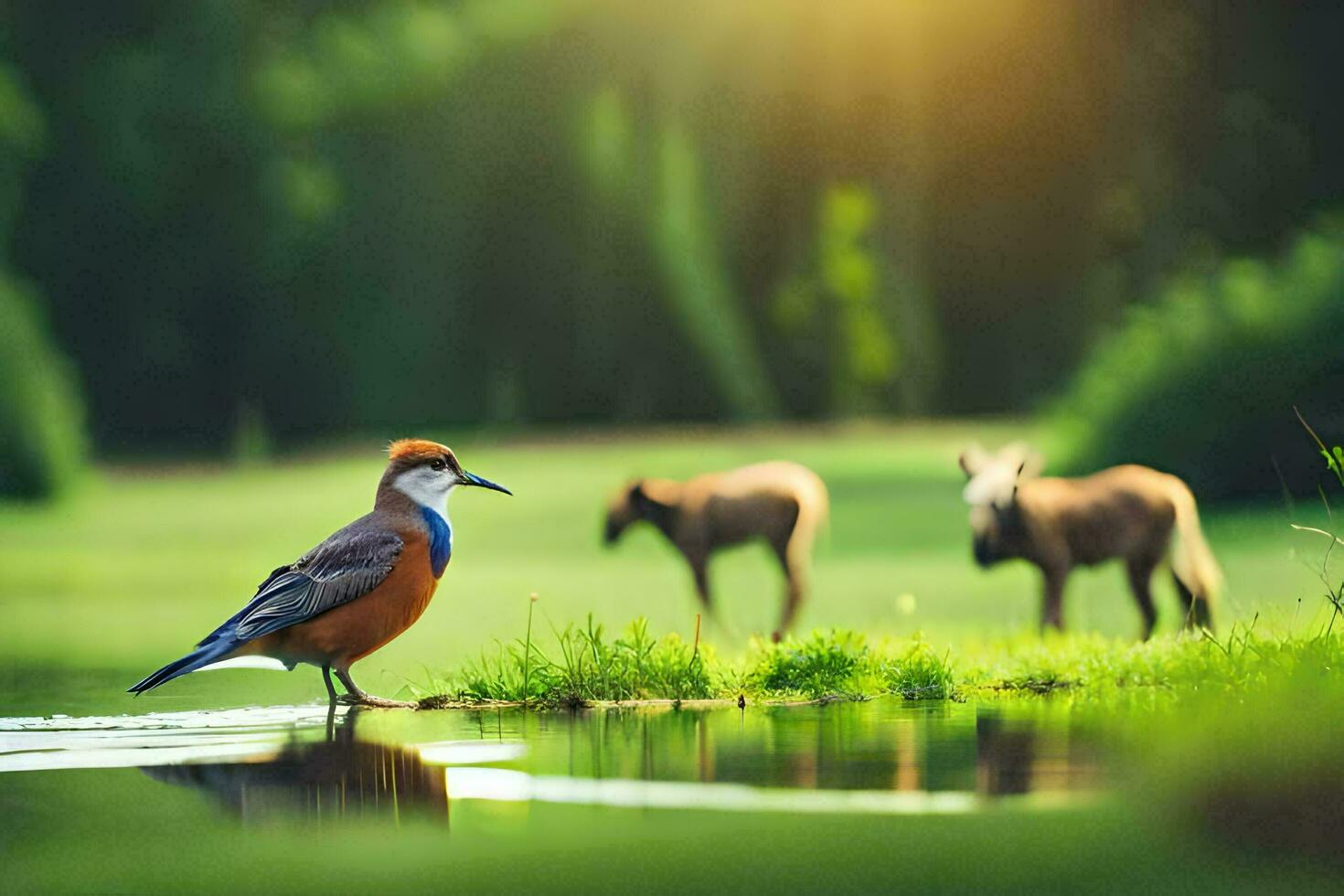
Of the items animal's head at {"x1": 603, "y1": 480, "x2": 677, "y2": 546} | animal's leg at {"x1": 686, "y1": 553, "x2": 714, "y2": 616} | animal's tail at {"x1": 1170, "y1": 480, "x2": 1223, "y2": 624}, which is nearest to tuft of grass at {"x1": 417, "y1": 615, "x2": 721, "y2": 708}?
animal's leg at {"x1": 686, "y1": 553, "x2": 714, "y2": 616}

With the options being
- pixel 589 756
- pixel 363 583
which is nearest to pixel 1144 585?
pixel 589 756

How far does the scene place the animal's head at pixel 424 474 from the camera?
7.30 metres

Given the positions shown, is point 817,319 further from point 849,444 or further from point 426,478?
point 426,478

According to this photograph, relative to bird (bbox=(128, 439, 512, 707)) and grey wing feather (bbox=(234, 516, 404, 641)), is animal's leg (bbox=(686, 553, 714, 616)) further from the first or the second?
grey wing feather (bbox=(234, 516, 404, 641))

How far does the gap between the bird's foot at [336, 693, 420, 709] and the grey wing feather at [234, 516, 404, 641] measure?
2.07 ft

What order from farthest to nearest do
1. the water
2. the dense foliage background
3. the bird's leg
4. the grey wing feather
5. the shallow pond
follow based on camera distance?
the dense foliage background
the bird's leg
the grey wing feather
the water
the shallow pond

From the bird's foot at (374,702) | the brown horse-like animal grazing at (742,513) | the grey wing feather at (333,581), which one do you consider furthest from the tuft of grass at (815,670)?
the brown horse-like animal grazing at (742,513)

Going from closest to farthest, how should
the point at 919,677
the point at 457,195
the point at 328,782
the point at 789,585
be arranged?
1. the point at 328,782
2. the point at 919,677
3. the point at 789,585
4. the point at 457,195

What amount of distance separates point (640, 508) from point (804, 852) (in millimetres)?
6803

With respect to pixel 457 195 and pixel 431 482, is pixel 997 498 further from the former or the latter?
pixel 457 195

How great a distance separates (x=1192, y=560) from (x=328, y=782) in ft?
22.0

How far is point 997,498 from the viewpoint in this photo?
10516 millimetres

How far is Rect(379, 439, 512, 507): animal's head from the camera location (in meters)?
7.30

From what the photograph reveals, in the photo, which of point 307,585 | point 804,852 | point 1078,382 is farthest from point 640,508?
point 1078,382
